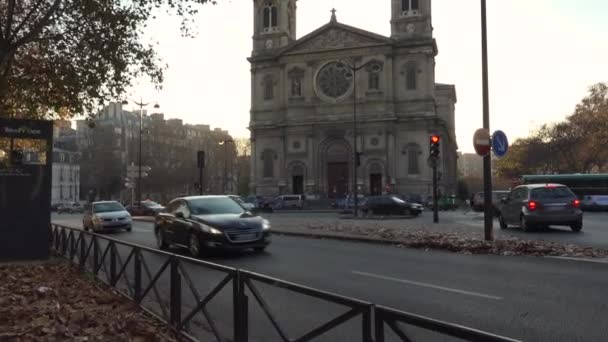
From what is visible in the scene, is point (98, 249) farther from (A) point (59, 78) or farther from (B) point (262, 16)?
(B) point (262, 16)

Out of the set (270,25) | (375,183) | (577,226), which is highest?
(270,25)

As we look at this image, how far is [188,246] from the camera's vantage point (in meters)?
13.5

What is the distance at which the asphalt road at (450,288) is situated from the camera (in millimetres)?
5352

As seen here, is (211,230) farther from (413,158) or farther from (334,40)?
(334,40)

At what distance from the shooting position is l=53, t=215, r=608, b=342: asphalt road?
17.6ft

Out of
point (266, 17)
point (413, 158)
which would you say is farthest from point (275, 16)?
point (413, 158)

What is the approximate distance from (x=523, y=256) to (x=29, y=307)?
10261 mm

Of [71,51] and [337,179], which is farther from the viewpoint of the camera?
[337,179]

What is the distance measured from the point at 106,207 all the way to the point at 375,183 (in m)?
40.6

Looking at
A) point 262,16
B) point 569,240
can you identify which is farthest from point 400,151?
point 569,240

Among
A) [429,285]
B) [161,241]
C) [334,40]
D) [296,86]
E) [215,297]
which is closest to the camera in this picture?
[215,297]

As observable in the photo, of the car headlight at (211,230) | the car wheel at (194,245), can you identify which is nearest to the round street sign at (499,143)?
the car headlight at (211,230)

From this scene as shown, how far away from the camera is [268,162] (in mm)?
66562

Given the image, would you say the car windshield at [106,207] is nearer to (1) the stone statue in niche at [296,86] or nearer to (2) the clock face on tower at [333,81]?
(2) the clock face on tower at [333,81]
